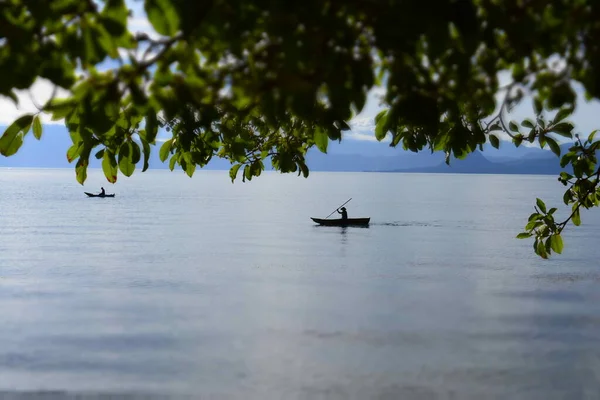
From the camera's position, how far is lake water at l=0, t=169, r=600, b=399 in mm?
28750

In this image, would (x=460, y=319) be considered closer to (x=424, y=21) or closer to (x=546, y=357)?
(x=546, y=357)

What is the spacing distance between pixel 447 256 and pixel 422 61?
6868 centimetres

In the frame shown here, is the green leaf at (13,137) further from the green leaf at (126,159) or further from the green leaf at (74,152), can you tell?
the green leaf at (126,159)

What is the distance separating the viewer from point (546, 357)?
32656 millimetres

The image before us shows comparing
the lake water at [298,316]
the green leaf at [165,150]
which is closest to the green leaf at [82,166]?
the green leaf at [165,150]

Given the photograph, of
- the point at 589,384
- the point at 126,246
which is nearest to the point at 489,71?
the point at 589,384

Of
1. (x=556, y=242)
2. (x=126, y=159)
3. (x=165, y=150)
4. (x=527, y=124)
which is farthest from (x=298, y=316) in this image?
(x=126, y=159)

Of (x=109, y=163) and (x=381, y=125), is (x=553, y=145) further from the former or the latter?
(x=109, y=163)

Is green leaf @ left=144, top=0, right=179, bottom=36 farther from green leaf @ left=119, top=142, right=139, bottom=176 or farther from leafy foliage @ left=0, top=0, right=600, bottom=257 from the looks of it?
green leaf @ left=119, top=142, right=139, bottom=176

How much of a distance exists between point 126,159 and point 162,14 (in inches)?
81.8

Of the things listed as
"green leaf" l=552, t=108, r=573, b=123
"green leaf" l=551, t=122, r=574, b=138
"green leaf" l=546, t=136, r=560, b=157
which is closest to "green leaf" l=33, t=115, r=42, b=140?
"green leaf" l=546, t=136, r=560, b=157

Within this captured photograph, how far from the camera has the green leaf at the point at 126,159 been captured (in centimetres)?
508

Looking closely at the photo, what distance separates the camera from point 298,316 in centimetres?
4219

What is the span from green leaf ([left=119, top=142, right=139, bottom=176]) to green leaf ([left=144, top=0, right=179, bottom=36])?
2017 millimetres
